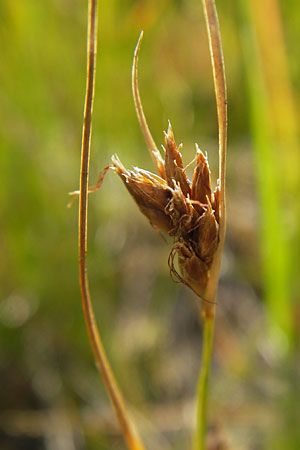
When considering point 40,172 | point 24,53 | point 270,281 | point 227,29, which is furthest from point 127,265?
point 227,29

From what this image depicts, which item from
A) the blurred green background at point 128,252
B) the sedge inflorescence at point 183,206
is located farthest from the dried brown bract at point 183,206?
the blurred green background at point 128,252

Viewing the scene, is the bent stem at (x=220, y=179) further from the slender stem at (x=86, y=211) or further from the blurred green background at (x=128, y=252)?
the blurred green background at (x=128, y=252)

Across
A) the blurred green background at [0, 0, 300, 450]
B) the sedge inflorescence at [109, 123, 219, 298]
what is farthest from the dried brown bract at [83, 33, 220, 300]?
the blurred green background at [0, 0, 300, 450]

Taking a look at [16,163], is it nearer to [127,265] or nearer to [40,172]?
[40,172]

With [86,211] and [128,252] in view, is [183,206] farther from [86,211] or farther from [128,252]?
[128,252]

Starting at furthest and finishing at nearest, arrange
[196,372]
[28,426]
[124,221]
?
1. [124,221]
2. [196,372]
3. [28,426]

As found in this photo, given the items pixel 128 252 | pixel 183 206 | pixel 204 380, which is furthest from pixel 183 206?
pixel 128 252
